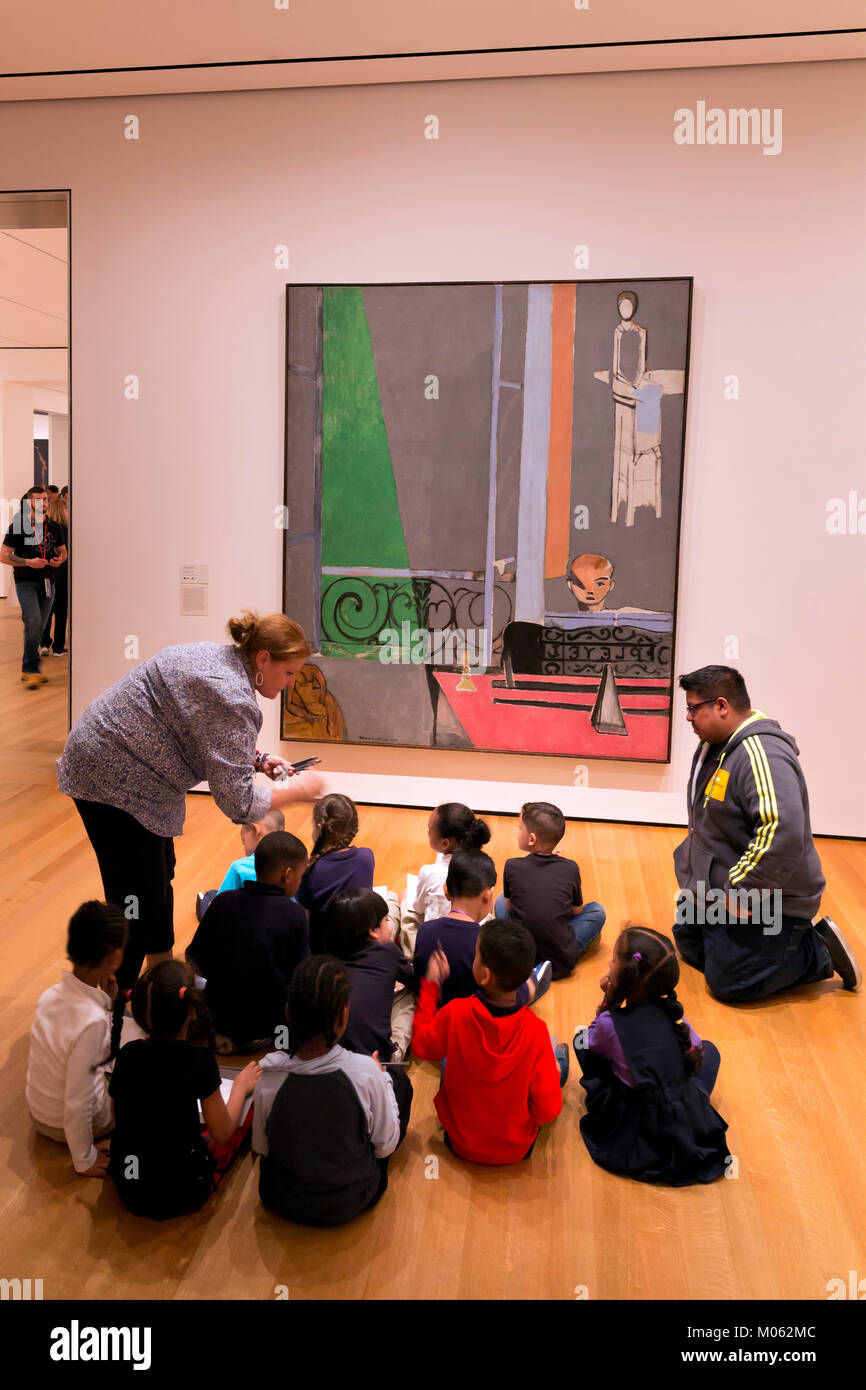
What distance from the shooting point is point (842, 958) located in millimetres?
3438

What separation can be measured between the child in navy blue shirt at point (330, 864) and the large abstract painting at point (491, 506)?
5.89 feet

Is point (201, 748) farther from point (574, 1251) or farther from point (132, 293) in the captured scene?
point (132, 293)

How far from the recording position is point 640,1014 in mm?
2453

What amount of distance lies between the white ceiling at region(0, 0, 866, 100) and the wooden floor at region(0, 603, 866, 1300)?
12.5 feet

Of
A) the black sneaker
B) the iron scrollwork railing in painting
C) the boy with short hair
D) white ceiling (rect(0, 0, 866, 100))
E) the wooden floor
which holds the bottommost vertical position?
the wooden floor

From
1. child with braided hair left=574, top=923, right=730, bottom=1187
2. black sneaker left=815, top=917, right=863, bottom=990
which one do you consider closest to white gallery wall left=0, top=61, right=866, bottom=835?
black sneaker left=815, top=917, right=863, bottom=990

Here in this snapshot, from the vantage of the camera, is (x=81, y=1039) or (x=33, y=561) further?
(x=33, y=561)

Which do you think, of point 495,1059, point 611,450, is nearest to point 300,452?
point 611,450

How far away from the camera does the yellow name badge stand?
3.47 meters

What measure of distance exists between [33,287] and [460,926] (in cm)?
862

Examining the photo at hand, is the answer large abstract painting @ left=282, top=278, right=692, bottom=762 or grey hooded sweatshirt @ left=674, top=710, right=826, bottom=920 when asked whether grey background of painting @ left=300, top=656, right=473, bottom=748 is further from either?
grey hooded sweatshirt @ left=674, top=710, right=826, bottom=920

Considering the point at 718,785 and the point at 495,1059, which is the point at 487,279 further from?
the point at 495,1059

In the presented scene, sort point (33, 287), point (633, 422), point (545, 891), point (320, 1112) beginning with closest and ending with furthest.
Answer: point (320, 1112) → point (545, 891) → point (633, 422) → point (33, 287)

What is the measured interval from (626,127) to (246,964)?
401cm
